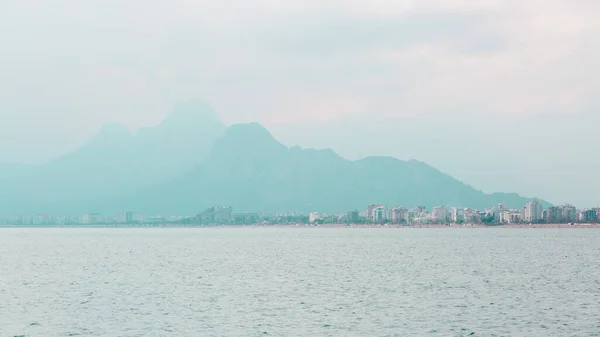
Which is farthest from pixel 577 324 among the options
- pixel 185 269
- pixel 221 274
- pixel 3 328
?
pixel 185 269

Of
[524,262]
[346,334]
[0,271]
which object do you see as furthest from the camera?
[524,262]

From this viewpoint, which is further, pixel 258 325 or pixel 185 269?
pixel 185 269

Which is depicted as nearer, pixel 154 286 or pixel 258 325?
pixel 258 325

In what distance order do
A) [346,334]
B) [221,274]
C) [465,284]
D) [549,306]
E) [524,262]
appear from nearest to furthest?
[346,334] < [549,306] < [465,284] < [221,274] < [524,262]

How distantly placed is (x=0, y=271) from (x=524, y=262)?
73483 millimetres

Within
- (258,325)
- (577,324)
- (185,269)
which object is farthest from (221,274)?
(577,324)

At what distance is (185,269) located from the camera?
99000mm

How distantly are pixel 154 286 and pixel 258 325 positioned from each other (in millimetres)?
28002

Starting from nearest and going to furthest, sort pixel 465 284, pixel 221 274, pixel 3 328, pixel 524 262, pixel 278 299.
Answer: pixel 3 328, pixel 278 299, pixel 465 284, pixel 221 274, pixel 524 262

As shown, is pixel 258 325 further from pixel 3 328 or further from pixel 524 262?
pixel 524 262

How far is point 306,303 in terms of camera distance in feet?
196

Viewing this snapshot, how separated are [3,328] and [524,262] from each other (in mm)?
80251

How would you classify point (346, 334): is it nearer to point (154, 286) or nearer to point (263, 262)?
point (154, 286)

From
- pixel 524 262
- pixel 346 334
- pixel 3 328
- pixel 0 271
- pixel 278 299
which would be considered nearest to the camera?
pixel 346 334
